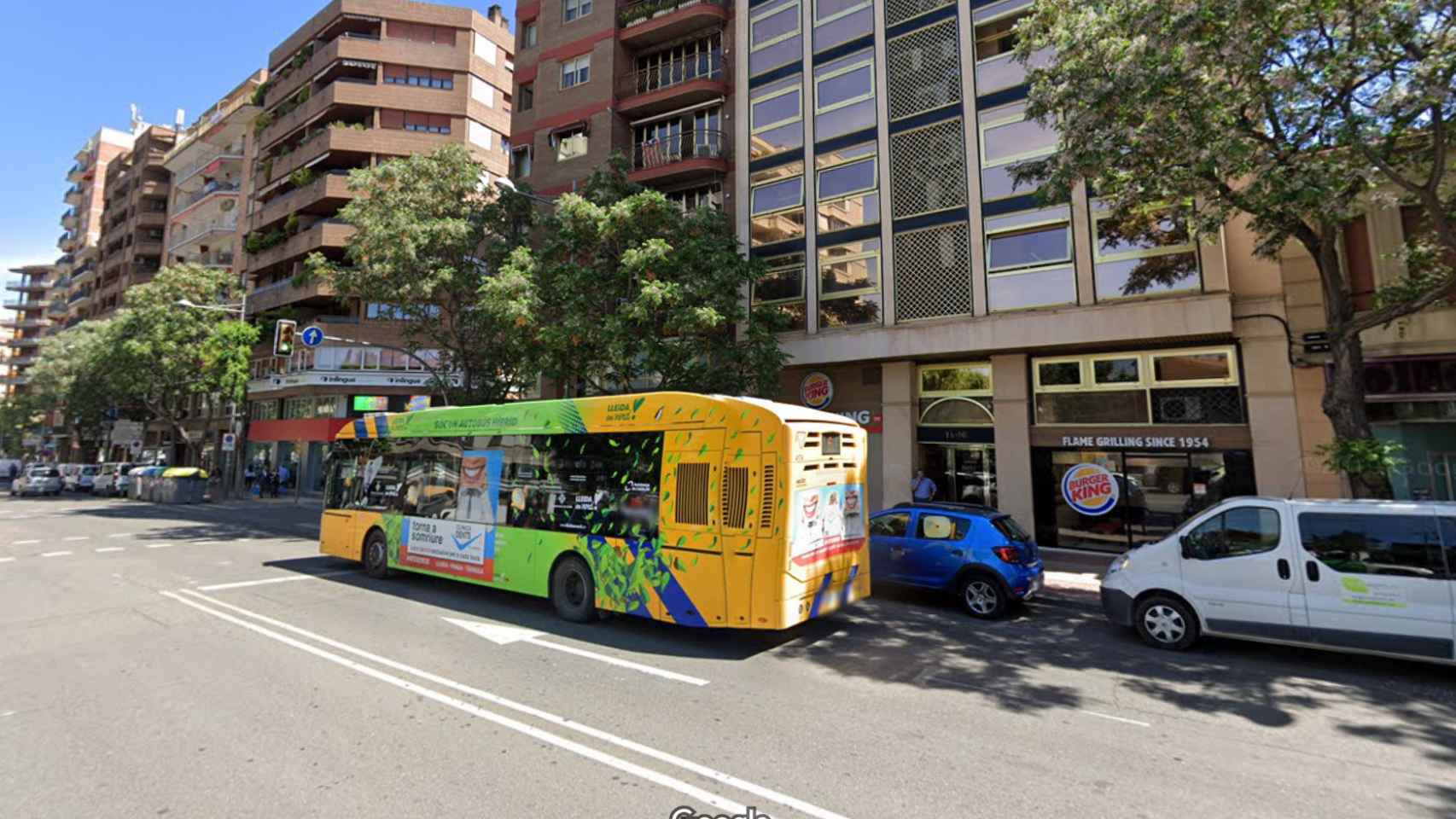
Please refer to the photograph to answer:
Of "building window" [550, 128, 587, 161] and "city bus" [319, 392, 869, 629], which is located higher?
"building window" [550, 128, 587, 161]

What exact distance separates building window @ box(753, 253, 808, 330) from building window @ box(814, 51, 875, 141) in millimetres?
3802

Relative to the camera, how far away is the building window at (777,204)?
19.0m

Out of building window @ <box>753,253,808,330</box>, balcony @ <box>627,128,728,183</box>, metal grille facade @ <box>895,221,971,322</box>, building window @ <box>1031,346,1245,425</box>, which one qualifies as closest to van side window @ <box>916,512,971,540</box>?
building window @ <box>1031,346,1245,425</box>

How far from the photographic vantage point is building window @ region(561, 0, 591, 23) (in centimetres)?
2450

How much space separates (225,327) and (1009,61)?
36610mm

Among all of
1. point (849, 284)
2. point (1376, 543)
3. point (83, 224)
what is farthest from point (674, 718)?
point (83, 224)

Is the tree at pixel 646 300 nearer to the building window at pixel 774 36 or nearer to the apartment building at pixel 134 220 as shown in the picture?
the building window at pixel 774 36

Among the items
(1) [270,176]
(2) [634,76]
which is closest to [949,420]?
(2) [634,76]

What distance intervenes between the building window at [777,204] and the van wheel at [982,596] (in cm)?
1222

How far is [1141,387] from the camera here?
14398mm

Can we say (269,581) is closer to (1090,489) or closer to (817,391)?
(817,391)

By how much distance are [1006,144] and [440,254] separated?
1590 centimetres

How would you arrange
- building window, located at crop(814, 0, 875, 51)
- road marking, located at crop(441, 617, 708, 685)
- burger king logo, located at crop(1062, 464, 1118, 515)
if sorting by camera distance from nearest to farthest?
1. road marking, located at crop(441, 617, 708, 685)
2. burger king logo, located at crop(1062, 464, 1118, 515)
3. building window, located at crop(814, 0, 875, 51)

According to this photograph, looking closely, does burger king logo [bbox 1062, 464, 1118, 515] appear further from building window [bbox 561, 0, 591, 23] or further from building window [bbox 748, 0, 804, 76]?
building window [bbox 561, 0, 591, 23]
